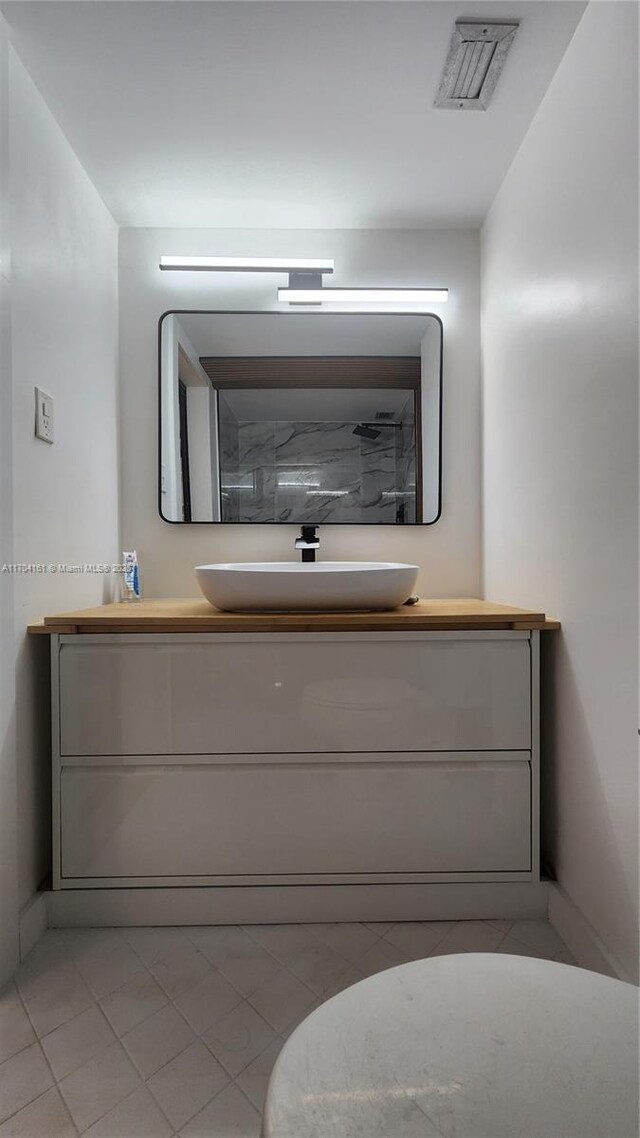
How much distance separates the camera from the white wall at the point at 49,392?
4.70 feet

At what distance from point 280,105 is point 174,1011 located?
7.16 feet

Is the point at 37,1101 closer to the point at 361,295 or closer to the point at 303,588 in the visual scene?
the point at 303,588

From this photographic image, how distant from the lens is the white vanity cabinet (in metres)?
1.54

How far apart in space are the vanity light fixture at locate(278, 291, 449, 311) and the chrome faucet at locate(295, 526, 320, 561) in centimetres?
81

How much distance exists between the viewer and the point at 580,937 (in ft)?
4.56

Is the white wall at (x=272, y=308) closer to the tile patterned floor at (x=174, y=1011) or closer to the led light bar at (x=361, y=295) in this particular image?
the led light bar at (x=361, y=295)

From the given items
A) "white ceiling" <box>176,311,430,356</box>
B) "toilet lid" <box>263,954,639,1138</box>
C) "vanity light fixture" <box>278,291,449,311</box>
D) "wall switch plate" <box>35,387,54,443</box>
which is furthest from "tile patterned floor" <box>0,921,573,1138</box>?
"vanity light fixture" <box>278,291,449,311</box>

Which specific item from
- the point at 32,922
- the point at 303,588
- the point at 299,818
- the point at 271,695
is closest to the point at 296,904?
the point at 299,818

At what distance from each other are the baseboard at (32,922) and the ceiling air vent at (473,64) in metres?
2.29

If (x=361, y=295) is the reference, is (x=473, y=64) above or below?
above

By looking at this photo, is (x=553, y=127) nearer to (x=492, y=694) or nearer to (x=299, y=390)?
(x=299, y=390)

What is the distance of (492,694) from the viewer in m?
1.56

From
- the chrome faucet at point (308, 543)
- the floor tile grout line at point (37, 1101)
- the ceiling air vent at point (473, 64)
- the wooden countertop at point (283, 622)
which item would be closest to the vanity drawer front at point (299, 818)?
the wooden countertop at point (283, 622)

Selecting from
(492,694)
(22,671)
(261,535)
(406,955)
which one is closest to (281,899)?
(406,955)
